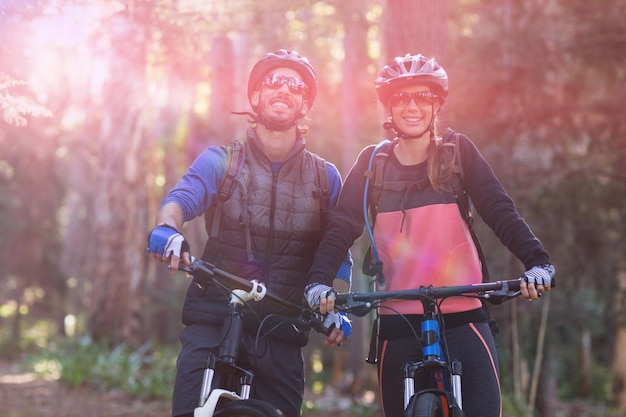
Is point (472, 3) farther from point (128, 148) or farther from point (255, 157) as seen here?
point (255, 157)

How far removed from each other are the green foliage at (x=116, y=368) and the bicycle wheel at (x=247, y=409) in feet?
24.1

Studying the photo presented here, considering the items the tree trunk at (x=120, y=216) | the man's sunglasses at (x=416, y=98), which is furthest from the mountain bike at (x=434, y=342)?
the tree trunk at (x=120, y=216)

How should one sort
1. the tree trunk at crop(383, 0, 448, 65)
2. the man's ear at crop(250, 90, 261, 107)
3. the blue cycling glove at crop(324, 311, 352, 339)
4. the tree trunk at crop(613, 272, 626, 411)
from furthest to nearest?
the tree trunk at crop(613, 272, 626, 411) → the tree trunk at crop(383, 0, 448, 65) → the man's ear at crop(250, 90, 261, 107) → the blue cycling glove at crop(324, 311, 352, 339)

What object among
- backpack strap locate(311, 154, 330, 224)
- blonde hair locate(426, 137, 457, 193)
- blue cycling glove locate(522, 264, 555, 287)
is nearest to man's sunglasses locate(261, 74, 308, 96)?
backpack strap locate(311, 154, 330, 224)

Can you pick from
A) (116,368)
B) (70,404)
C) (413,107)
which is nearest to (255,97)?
(413,107)

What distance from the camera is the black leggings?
3.86 meters

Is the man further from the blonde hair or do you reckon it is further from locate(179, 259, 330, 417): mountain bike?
the blonde hair

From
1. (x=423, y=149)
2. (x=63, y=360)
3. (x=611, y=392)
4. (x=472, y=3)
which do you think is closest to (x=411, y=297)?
(x=423, y=149)

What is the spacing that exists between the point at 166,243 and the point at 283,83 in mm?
1352

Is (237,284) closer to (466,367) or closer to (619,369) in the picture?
(466,367)

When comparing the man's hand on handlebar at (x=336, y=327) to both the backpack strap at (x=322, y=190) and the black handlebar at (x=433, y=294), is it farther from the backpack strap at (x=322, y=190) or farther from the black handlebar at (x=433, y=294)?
the backpack strap at (x=322, y=190)

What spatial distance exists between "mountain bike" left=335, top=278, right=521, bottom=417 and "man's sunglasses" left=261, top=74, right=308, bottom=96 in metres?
1.36

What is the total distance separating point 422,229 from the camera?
4.20 metres

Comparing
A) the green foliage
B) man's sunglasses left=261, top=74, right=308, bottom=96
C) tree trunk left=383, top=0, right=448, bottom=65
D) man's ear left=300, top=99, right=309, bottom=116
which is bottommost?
the green foliage
